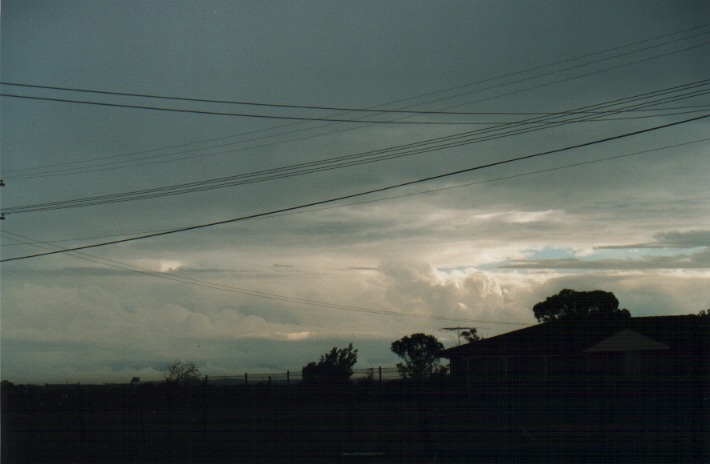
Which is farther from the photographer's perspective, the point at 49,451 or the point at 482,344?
the point at 482,344

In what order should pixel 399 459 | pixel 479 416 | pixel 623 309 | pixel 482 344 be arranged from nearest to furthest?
pixel 399 459
pixel 479 416
pixel 482 344
pixel 623 309

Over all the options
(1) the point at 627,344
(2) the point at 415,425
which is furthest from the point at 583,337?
(2) the point at 415,425

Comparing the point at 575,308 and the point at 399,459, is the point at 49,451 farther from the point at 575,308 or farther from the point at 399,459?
the point at 575,308

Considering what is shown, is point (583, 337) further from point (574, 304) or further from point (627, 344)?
point (574, 304)

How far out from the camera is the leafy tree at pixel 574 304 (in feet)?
213

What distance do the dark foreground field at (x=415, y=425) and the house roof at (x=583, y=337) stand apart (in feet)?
63.4

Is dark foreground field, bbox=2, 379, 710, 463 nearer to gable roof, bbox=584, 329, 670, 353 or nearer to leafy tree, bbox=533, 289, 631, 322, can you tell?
gable roof, bbox=584, 329, 670, 353

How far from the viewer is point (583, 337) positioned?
4034 centimetres

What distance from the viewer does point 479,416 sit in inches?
669

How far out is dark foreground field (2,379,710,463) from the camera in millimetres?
15906

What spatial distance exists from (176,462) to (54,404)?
28.5 ft

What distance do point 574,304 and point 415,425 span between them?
176 ft

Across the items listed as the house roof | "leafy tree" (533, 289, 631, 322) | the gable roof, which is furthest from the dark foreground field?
"leafy tree" (533, 289, 631, 322)

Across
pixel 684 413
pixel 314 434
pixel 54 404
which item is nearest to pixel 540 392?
pixel 684 413
